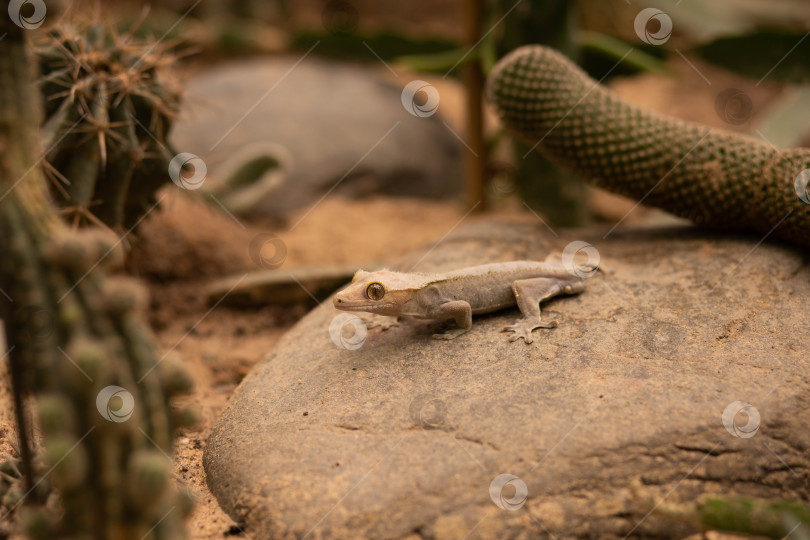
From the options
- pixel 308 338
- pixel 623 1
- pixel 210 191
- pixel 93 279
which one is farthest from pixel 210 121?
pixel 623 1

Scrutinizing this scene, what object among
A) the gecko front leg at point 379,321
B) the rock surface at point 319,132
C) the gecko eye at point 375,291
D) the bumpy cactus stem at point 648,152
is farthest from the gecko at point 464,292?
the rock surface at point 319,132

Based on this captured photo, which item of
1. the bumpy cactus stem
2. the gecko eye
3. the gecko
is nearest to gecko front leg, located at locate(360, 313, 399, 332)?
the gecko

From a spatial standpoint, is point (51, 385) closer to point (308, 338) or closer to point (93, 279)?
point (93, 279)

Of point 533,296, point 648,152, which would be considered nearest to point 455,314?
point 533,296

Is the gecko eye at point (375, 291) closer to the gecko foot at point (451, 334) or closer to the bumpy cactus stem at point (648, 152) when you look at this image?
the gecko foot at point (451, 334)

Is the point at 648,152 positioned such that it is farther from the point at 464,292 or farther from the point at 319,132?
the point at 319,132

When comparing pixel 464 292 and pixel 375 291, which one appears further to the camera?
pixel 464 292

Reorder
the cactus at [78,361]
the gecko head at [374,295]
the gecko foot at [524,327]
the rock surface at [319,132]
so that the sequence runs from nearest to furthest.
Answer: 1. the cactus at [78,361]
2. the gecko head at [374,295]
3. the gecko foot at [524,327]
4. the rock surface at [319,132]
